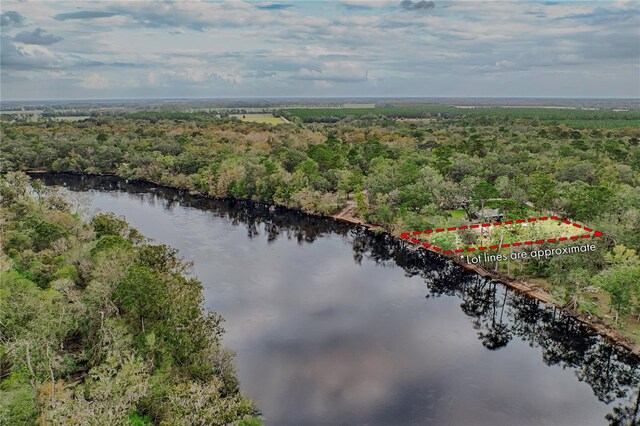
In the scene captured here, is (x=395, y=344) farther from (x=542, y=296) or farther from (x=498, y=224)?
(x=498, y=224)

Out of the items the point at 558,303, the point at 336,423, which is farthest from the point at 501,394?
the point at 558,303

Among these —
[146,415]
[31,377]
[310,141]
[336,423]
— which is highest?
[310,141]

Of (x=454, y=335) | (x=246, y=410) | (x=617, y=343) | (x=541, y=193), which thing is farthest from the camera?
(x=541, y=193)

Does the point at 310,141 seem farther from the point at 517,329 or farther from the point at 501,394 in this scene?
the point at 501,394

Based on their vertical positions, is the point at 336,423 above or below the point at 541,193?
below

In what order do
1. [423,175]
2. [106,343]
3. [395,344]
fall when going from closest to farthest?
[106,343] < [395,344] < [423,175]

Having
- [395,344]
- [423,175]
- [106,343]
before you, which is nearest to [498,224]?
[423,175]
